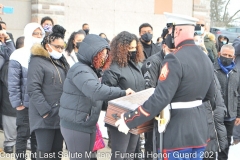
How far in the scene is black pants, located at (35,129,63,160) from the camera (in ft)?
15.0

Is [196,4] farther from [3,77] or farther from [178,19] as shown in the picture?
[178,19]

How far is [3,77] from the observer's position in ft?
20.0

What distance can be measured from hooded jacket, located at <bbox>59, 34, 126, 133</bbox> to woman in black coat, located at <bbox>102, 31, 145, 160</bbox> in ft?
1.94

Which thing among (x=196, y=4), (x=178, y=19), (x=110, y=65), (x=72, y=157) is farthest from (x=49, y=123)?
(x=196, y=4)

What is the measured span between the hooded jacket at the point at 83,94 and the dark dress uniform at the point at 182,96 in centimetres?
63

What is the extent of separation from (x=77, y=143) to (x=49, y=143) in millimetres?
714

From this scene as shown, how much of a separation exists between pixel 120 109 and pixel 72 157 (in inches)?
34.8

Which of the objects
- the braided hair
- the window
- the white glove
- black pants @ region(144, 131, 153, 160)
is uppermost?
the window

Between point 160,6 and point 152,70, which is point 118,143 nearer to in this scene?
point 152,70

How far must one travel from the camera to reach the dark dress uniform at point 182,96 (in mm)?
3186

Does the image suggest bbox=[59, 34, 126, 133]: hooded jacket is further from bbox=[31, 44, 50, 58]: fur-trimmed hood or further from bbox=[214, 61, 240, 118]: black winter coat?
bbox=[214, 61, 240, 118]: black winter coat

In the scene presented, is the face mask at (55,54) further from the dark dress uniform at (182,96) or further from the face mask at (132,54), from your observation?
the dark dress uniform at (182,96)

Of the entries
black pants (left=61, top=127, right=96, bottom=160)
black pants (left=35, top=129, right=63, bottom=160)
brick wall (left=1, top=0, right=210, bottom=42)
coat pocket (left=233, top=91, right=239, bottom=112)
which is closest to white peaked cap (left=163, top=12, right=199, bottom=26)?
black pants (left=61, top=127, right=96, bottom=160)

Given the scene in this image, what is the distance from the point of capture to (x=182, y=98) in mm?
3299
